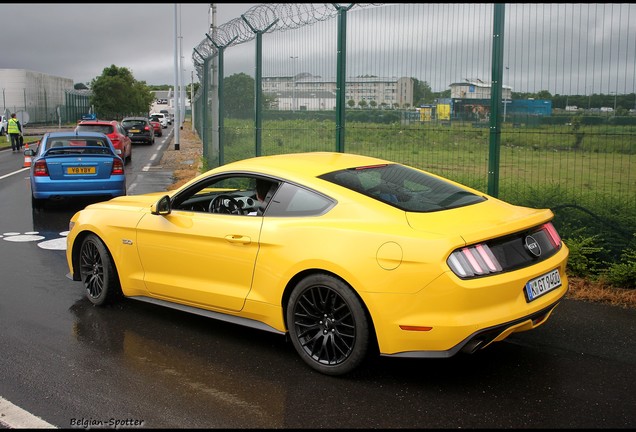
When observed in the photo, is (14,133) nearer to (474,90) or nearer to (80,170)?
(80,170)

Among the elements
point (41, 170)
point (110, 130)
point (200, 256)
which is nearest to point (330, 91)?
point (200, 256)

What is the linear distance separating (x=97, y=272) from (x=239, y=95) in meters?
7.80

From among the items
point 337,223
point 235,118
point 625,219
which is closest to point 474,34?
point 625,219

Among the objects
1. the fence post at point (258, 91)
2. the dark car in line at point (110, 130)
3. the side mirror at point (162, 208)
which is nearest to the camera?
the side mirror at point (162, 208)

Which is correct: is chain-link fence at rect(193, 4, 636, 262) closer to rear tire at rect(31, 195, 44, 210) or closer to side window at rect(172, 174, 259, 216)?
side window at rect(172, 174, 259, 216)

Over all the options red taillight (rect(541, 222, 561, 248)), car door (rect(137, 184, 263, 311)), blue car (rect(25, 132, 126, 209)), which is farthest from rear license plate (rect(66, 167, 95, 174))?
red taillight (rect(541, 222, 561, 248))

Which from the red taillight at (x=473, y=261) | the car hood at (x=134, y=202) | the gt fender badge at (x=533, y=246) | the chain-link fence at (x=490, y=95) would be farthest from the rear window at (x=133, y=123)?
the red taillight at (x=473, y=261)

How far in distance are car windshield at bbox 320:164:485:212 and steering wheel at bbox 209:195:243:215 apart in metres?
1.20

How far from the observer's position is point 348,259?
4.41 metres

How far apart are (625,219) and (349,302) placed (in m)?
3.78

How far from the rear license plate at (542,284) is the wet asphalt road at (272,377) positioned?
0.58m

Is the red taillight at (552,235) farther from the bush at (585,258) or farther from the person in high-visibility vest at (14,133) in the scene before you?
the person in high-visibility vest at (14,133)

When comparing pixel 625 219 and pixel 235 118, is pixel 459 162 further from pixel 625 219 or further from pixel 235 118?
pixel 235 118

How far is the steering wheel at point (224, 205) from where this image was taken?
595 centimetres
